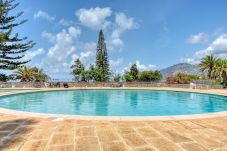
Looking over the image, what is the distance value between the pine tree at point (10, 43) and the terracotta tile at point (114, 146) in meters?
19.1

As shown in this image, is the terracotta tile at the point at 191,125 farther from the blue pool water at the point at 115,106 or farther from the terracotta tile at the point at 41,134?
the blue pool water at the point at 115,106

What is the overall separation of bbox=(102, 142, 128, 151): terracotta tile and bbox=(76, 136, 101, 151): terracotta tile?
0.14 metres

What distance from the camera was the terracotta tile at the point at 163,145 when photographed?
147 inches

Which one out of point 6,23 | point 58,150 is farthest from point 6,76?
point 58,150

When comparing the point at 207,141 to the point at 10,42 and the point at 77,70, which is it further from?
the point at 77,70

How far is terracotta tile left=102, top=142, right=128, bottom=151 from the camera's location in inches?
145

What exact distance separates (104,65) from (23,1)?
78.0ft

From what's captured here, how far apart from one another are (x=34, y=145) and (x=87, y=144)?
39.9 inches

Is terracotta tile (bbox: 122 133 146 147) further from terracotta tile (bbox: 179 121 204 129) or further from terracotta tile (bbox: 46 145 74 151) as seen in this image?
terracotta tile (bbox: 179 121 204 129)

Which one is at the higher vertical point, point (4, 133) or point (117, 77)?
point (117, 77)

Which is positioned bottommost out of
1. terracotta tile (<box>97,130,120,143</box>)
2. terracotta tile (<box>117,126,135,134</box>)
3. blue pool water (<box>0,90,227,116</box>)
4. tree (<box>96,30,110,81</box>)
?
blue pool water (<box>0,90,227,116</box>)

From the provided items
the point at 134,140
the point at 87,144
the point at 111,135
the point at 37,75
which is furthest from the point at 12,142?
the point at 37,75

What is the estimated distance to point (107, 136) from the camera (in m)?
4.43

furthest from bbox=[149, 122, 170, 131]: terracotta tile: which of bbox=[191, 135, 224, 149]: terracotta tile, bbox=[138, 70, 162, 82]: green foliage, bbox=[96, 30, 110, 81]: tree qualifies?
bbox=[138, 70, 162, 82]: green foliage
